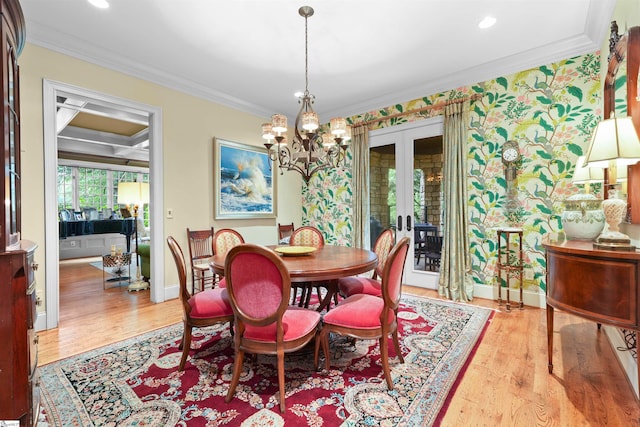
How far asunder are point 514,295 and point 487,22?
304 cm

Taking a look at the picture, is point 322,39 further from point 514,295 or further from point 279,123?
point 514,295

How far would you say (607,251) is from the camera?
152 cm

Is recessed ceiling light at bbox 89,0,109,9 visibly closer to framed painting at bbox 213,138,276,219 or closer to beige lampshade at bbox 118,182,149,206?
framed painting at bbox 213,138,276,219

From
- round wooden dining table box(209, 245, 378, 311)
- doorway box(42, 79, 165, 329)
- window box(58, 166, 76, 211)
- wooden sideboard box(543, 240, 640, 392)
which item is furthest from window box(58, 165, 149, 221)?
wooden sideboard box(543, 240, 640, 392)

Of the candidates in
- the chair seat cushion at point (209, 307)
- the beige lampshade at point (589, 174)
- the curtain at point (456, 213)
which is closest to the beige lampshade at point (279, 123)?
the chair seat cushion at point (209, 307)

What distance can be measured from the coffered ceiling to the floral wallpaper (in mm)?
222

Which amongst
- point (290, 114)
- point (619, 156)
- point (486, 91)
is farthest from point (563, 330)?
point (290, 114)

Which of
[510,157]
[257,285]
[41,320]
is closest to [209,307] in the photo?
[257,285]

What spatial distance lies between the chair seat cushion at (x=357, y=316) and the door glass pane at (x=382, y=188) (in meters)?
2.77

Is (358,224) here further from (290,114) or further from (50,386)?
(50,386)

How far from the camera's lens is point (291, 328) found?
1.74m

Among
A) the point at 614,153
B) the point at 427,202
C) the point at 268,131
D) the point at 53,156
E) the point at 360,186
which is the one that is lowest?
the point at 427,202

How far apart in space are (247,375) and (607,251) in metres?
2.26

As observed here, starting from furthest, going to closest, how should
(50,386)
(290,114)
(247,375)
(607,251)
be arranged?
(290,114) → (247,375) → (50,386) → (607,251)
